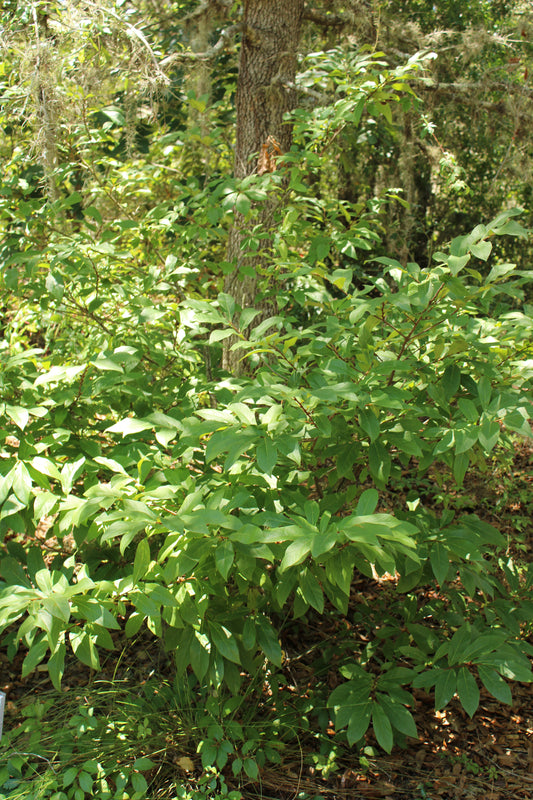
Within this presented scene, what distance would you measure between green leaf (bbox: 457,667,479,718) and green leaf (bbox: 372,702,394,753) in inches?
9.8

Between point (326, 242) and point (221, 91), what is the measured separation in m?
2.31

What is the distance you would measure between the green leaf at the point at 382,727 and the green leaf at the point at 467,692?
248mm

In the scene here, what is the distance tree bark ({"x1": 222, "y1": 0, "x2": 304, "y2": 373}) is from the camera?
11.0ft

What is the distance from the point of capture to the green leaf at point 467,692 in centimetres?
179

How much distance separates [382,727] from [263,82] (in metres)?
2.96

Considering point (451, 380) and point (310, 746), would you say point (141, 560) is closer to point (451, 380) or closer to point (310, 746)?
point (451, 380)

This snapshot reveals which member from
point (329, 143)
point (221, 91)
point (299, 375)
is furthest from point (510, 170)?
point (299, 375)

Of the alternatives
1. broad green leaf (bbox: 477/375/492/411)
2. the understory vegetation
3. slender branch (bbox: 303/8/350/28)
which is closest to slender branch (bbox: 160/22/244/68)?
the understory vegetation

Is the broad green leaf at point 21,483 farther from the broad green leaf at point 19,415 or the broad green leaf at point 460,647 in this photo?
the broad green leaf at point 460,647

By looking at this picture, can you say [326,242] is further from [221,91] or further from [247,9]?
[221,91]

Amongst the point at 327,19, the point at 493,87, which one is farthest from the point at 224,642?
the point at 327,19

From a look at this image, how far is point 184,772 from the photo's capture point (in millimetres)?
2184

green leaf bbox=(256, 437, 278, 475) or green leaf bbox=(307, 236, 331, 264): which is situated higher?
green leaf bbox=(307, 236, 331, 264)

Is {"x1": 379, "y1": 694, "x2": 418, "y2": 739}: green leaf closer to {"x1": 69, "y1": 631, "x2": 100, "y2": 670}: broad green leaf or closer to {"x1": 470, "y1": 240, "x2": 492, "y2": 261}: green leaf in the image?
{"x1": 69, "y1": 631, "x2": 100, "y2": 670}: broad green leaf
